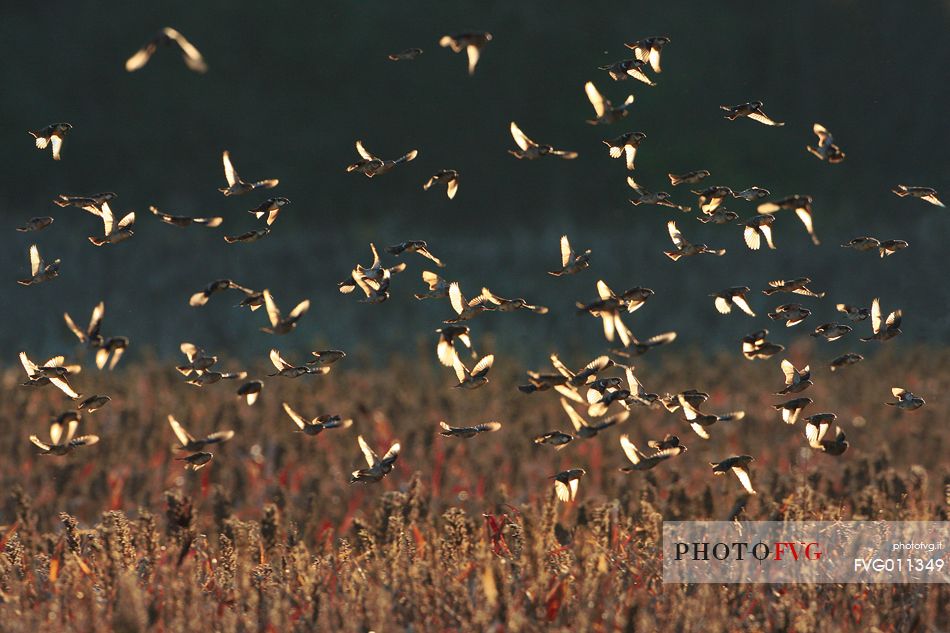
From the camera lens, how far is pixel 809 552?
16.3ft

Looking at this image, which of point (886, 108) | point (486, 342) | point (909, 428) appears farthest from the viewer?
point (886, 108)

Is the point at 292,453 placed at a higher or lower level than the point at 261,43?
higher

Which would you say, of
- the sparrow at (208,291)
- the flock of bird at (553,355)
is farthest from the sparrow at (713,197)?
the sparrow at (208,291)

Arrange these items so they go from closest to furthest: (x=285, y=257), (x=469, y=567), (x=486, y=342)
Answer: (x=469, y=567) → (x=486, y=342) → (x=285, y=257)

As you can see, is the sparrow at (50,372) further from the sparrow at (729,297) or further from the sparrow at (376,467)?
the sparrow at (729,297)

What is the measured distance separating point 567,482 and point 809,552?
94 centimetres

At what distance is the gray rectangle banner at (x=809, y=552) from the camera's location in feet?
15.7

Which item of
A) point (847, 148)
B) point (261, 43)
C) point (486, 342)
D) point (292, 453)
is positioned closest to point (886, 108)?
point (847, 148)

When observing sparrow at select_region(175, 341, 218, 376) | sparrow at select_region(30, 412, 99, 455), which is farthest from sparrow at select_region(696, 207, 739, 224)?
sparrow at select_region(30, 412, 99, 455)

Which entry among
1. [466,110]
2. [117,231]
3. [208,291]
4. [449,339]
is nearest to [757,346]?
[449,339]

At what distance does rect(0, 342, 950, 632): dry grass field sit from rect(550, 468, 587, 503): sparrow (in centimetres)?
11

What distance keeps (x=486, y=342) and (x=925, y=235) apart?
11.0m

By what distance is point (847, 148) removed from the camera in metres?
23.4

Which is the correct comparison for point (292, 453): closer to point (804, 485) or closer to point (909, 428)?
point (804, 485)
